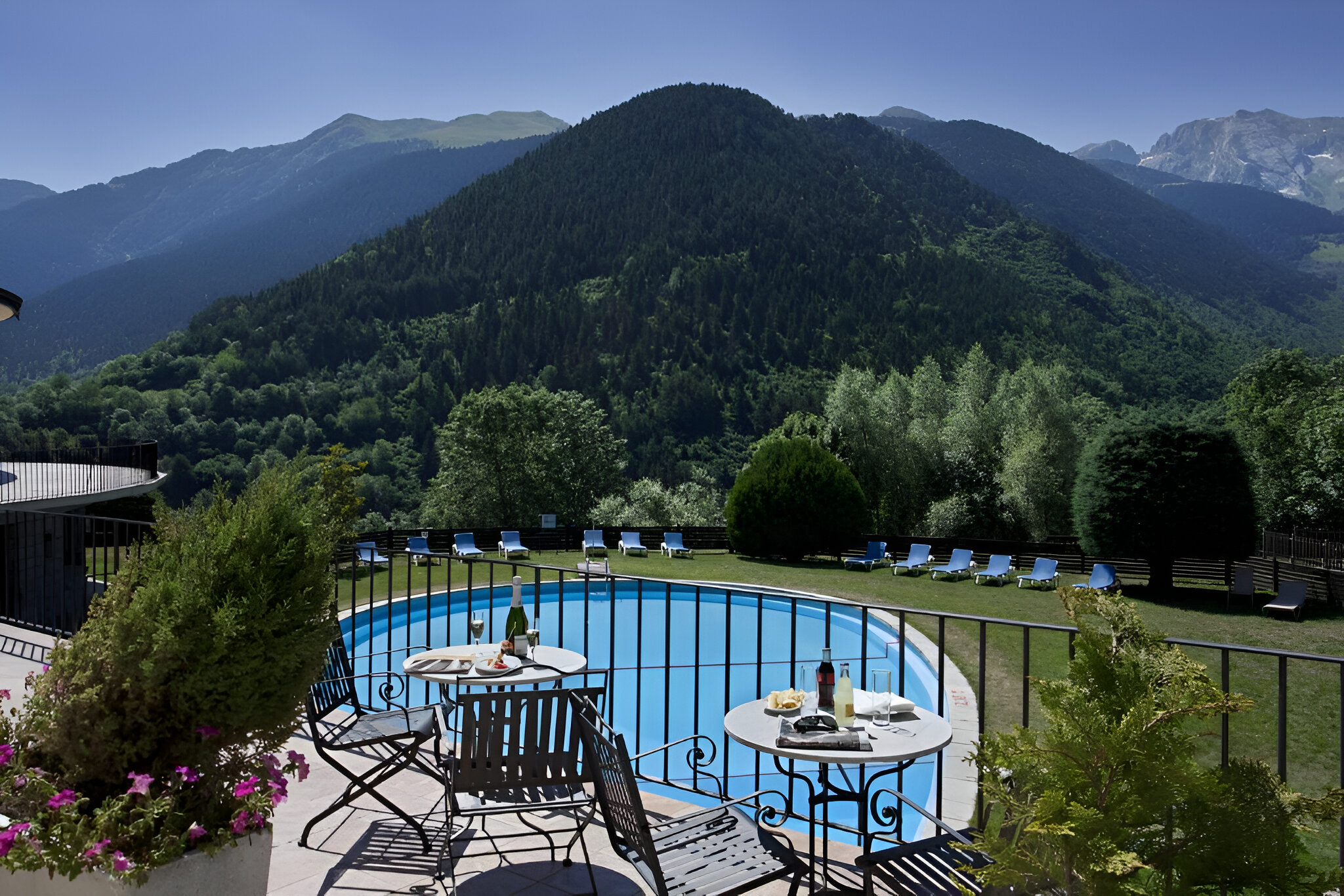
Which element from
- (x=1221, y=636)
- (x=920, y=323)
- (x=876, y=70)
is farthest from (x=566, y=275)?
(x=1221, y=636)

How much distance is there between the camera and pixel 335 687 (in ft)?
14.6

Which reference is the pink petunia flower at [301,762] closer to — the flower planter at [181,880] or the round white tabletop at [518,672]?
the flower planter at [181,880]

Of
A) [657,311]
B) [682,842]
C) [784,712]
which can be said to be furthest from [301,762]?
[657,311]

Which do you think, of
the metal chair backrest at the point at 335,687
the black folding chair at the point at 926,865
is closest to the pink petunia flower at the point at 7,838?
the metal chair backrest at the point at 335,687

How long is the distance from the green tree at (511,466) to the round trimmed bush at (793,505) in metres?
16.9

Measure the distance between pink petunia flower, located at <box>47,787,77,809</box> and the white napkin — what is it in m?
2.41

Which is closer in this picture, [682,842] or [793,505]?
[682,842]

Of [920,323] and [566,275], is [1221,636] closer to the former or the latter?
[920,323]

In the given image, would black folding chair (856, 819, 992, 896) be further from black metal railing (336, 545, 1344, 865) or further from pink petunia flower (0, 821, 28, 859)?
pink petunia flower (0, 821, 28, 859)

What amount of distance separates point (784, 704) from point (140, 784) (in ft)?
6.87

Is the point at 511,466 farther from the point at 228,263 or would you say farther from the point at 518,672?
the point at 228,263

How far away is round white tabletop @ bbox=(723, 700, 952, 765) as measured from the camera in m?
2.78

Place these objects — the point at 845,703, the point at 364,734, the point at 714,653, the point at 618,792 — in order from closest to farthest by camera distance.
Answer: the point at 618,792 < the point at 845,703 < the point at 364,734 < the point at 714,653

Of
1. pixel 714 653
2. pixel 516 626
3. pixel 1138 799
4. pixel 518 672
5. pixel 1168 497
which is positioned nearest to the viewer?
pixel 1138 799
